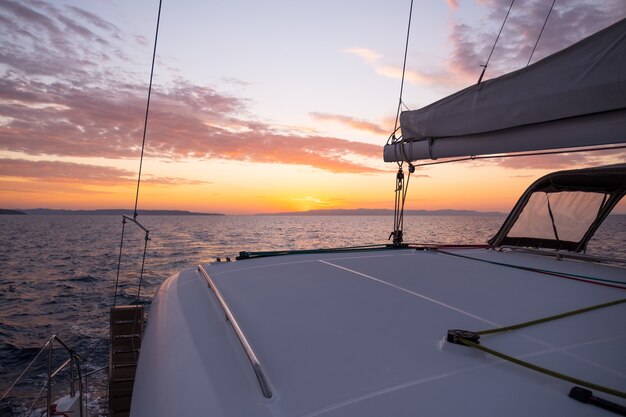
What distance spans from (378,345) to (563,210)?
146 inches

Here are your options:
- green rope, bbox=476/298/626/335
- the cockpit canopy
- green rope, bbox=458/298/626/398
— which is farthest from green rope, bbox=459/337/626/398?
the cockpit canopy

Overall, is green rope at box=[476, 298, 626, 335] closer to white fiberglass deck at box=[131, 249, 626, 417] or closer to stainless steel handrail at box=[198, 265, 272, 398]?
white fiberglass deck at box=[131, 249, 626, 417]

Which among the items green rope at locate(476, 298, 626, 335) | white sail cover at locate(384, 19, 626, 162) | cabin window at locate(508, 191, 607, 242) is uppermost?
white sail cover at locate(384, 19, 626, 162)

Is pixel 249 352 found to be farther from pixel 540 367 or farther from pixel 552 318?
pixel 552 318

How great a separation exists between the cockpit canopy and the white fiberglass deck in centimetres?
134

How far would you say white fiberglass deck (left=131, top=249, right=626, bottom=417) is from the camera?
128 centimetres

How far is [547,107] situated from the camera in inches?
109

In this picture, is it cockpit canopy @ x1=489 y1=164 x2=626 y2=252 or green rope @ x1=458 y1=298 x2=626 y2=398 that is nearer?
green rope @ x1=458 y1=298 x2=626 y2=398

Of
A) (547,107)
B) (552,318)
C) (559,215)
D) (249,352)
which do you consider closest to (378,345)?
(249,352)

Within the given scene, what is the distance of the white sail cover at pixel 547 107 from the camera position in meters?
2.41

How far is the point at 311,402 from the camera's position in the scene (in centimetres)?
128

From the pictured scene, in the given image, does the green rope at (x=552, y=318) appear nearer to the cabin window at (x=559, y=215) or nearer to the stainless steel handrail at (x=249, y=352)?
the stainless steel handrail at (x=249, y=352)

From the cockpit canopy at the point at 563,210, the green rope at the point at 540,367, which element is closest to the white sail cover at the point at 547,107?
the green rope at the point at 540,367

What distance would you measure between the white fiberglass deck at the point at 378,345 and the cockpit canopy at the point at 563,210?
4.38ft
